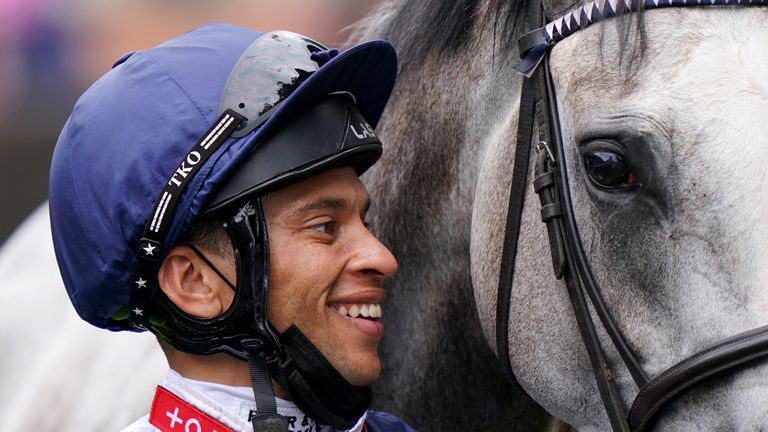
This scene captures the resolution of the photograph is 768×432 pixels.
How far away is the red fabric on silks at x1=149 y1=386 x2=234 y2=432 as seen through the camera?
7.06 feet

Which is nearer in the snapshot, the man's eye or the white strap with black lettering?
the white strap with black lettering

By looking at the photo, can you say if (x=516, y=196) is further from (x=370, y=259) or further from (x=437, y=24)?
(x=437, y=24)

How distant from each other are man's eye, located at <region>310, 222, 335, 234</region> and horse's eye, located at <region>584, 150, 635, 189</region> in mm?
629

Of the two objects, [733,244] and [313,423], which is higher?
[733,244]

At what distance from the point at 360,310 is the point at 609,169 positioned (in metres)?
0.69

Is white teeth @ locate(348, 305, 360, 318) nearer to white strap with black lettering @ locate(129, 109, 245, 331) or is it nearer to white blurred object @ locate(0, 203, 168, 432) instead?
white strap with black lettering @ locate(129, 109, 245, 331)

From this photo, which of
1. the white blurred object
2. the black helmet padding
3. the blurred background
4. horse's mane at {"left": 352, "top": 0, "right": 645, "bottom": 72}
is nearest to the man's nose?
the black helmet padding

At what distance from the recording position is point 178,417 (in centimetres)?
217

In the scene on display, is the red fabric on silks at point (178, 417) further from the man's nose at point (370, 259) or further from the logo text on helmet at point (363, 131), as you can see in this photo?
the logo text on helmet at point (363, 131)

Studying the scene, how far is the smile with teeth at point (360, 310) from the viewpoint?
2281mm

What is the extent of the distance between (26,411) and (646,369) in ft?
6.73

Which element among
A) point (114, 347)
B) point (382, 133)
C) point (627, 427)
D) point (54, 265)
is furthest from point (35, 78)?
point (627, 427)

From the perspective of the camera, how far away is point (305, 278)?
2.20 meters

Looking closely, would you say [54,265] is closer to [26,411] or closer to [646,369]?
[26,411]
